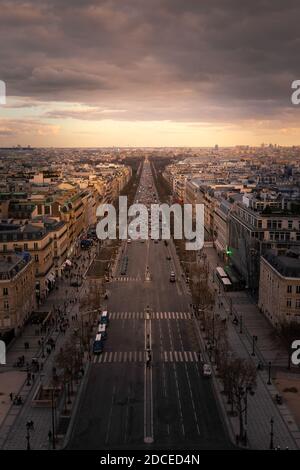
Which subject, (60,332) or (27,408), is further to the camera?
(60,332)

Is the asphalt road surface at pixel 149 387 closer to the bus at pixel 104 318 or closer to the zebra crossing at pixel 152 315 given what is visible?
the zebra crossing at pixel 152 315

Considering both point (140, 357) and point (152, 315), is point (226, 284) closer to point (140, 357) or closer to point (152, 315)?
point (152, 315)

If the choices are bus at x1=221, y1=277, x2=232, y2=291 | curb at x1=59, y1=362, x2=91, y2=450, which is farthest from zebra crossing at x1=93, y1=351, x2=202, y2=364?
bus at x1=221, y1=277, x2=232, y2=291

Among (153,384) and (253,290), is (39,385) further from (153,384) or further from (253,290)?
(253,290)

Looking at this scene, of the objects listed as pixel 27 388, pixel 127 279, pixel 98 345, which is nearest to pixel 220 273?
pixel 127 279

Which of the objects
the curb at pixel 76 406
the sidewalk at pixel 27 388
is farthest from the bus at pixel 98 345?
the sidewalk at pixel 27 388

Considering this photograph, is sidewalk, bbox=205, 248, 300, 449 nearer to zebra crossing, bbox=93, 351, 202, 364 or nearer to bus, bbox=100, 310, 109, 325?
zebra crossing, bbox=93, 351, 202, 364
